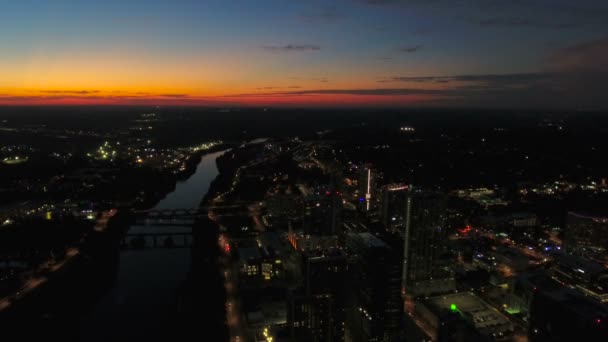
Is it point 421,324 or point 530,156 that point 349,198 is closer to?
point 421,324

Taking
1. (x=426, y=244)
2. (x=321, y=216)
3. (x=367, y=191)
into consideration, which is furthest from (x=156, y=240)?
(x=426, y=244)

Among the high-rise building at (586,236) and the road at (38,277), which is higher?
the high-rise building at (586,236)

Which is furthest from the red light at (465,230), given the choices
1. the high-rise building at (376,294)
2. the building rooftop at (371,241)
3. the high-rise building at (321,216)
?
the high-rise building at (376,294)

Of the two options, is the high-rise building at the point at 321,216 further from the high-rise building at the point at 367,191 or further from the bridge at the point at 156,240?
the bridge at the point at 156,240

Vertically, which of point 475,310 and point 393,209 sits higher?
point 393,209

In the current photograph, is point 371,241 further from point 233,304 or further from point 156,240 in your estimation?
point 156,240
